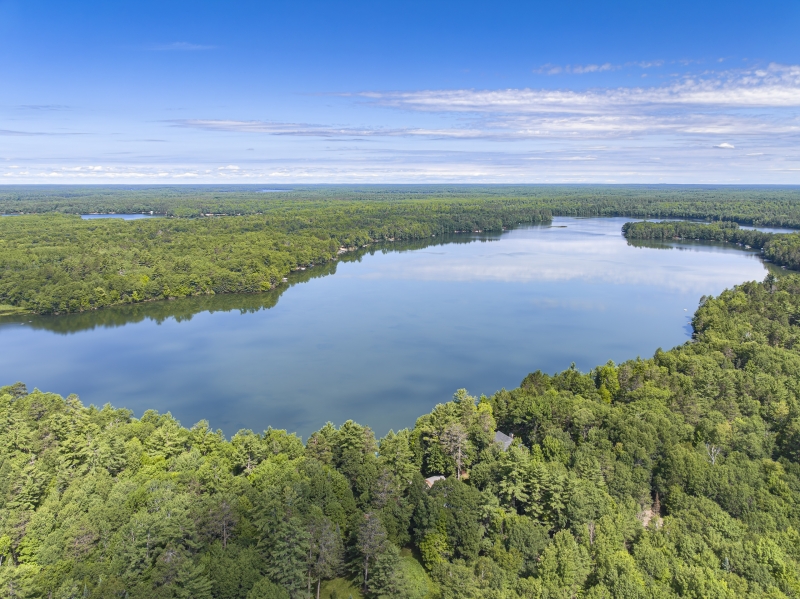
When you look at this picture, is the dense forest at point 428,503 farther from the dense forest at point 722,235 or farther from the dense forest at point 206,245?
the dense forest at point 722,235

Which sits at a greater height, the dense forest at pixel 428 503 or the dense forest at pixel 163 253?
the dense forest at pixel 163 253

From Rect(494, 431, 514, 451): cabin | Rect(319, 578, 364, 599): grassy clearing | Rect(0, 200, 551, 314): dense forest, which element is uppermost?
Rect(0, 200, 551, 314): dense forest

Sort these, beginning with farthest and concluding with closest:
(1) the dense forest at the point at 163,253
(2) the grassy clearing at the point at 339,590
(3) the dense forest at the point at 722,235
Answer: (3) the dense forest at the point at 722,235
(1) the dense forest at the point at 163,253
(2) the grassy clearing at the point at 339,590

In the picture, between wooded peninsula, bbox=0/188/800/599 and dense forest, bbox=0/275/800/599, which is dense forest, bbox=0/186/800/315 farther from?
dense forest, bbox=0/275/800/599

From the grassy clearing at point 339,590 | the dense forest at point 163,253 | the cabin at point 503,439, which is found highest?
the dense forest at point 163,253

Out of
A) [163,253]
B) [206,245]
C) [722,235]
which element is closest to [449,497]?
[163,253]

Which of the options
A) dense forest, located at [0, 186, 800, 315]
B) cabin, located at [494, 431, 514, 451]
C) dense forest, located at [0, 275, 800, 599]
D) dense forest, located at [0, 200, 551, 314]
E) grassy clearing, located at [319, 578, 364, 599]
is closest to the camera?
dense forest, located at [0, 275, 800, 599]

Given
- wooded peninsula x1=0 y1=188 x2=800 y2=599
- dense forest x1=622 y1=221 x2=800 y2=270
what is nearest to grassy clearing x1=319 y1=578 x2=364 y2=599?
wooded peninsula x1=0 y1=188 x2=800 y2=599

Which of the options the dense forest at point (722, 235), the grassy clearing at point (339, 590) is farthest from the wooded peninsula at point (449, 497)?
the dense forest at point (722, 235)
